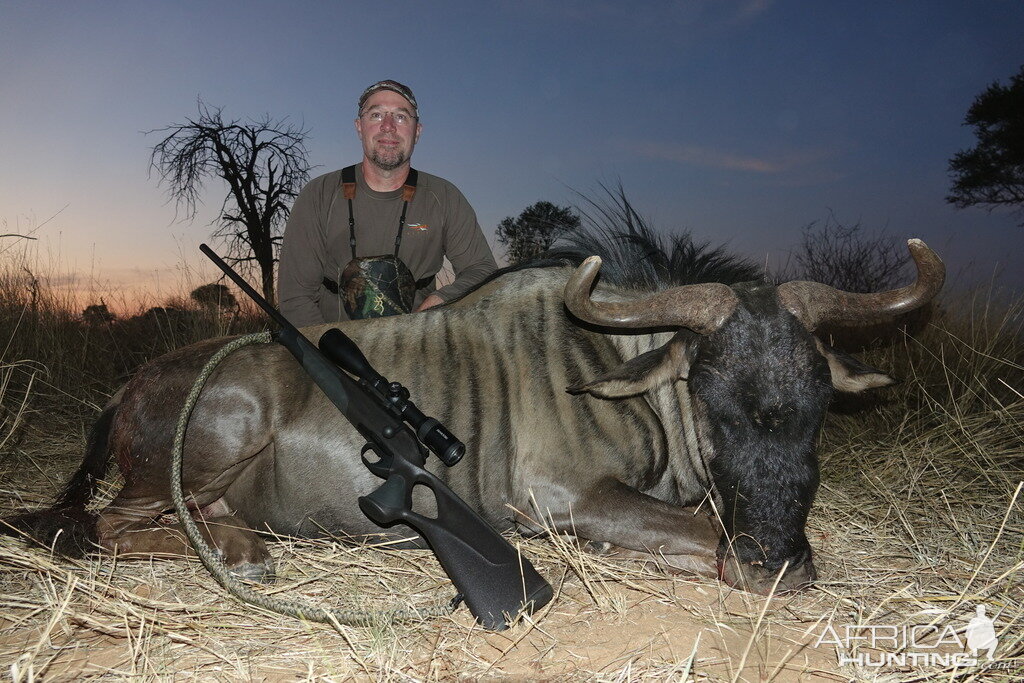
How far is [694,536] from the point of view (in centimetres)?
286

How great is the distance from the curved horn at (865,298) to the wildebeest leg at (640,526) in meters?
0.96

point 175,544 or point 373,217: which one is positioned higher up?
point 373,217

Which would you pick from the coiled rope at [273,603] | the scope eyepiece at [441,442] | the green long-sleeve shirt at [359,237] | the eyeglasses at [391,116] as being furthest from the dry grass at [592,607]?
the eyeglasses at [391,116]

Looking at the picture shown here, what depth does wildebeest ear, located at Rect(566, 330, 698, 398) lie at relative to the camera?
2.92 m

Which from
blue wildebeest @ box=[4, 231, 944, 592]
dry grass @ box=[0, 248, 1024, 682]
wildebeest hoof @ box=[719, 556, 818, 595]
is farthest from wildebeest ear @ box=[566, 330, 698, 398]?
wildebeest hoof @ box=[719, 556, 818, 595]

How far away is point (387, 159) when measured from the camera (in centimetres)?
531

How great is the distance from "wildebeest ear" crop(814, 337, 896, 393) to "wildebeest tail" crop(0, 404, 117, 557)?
3.27m

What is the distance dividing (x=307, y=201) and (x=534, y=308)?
267 centimetres

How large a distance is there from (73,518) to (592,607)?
2282 millimetres

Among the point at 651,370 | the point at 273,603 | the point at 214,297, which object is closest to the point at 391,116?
the point at 651,370

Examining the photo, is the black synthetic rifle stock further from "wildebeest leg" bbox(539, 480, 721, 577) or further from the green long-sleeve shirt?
the green long-sleeve shirt

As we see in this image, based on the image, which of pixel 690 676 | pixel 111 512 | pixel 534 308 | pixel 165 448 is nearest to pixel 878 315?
pixel 534 308

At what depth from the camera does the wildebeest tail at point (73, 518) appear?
9.67ft

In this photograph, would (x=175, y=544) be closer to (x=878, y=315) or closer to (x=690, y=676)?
(x=690, y=676)
